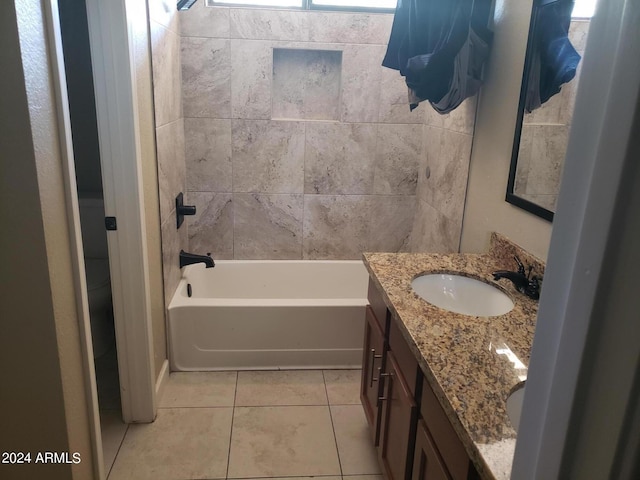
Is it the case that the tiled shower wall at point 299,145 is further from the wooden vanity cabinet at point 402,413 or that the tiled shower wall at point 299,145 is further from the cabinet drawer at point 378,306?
the wooden vanity cabinet at point 402,413

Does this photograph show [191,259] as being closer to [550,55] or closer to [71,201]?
[71,201]

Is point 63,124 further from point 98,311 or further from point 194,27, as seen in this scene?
point 194,27

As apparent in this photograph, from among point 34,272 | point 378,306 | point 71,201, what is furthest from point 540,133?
point 34,272

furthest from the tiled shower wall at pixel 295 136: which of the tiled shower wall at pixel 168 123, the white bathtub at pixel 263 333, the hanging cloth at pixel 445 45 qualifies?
the hanging cloth at pixel 445 45

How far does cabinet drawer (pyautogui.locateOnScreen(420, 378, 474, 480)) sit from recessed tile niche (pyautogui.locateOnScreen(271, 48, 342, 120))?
7.09 feet

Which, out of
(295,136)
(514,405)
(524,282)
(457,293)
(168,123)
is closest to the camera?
(514,405)

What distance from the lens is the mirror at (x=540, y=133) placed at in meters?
1.59

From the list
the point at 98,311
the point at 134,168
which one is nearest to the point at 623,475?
the point at 134,168

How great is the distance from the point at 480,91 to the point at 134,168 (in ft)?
5.00

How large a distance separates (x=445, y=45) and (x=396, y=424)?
4.90 ft

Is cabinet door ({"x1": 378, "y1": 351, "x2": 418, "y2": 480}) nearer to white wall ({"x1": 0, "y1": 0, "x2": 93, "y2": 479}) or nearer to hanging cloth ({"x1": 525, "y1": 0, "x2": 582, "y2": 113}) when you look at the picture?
white wall ({"x1": 0, "y1": 0, "x2": 93, "y2": 479})

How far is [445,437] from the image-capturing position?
1153 millimetres

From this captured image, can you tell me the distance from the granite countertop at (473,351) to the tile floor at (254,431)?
0.83 m

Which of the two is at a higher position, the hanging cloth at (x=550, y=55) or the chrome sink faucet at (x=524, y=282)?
the hanging cloth at (x=550, y=55)
